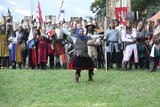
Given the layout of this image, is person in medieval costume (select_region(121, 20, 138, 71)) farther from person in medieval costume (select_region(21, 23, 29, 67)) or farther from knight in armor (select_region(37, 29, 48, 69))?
person in medieval costume (select_region(21, 23, 29, 67))

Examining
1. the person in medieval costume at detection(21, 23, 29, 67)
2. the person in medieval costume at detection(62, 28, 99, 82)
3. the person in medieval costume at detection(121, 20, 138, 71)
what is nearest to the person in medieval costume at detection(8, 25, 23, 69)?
the person in medieval costume at detection(21, 23, 29, 67)

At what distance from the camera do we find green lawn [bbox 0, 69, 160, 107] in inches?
435

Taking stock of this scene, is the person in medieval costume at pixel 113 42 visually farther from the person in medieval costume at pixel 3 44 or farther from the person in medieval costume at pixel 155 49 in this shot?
the person in medieval costume at pixel 3 44

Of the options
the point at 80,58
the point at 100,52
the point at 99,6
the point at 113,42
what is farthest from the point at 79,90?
the point at 99,6

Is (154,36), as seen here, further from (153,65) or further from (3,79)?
(3,79)

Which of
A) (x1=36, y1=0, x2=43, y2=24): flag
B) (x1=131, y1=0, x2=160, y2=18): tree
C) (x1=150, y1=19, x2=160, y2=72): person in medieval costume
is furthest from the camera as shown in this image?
(x1=131, y1=0, x2=160, y2=18): tree

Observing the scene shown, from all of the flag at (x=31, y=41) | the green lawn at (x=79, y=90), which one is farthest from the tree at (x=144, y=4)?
Result: the green lawn at (x=79, y=90)

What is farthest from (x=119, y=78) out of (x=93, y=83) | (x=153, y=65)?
(x=153, y=65)

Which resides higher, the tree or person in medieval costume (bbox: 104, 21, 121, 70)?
the tree

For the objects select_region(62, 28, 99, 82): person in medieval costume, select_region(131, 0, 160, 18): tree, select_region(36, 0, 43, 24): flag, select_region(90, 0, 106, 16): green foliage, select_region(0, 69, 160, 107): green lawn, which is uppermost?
select_region(90, 0, 106, 16): green foliage

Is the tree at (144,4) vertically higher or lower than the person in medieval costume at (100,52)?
Result: higher

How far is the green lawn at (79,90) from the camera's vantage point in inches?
435

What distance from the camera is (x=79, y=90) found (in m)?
13.1

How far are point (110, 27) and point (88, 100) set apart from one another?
849 centimetres
